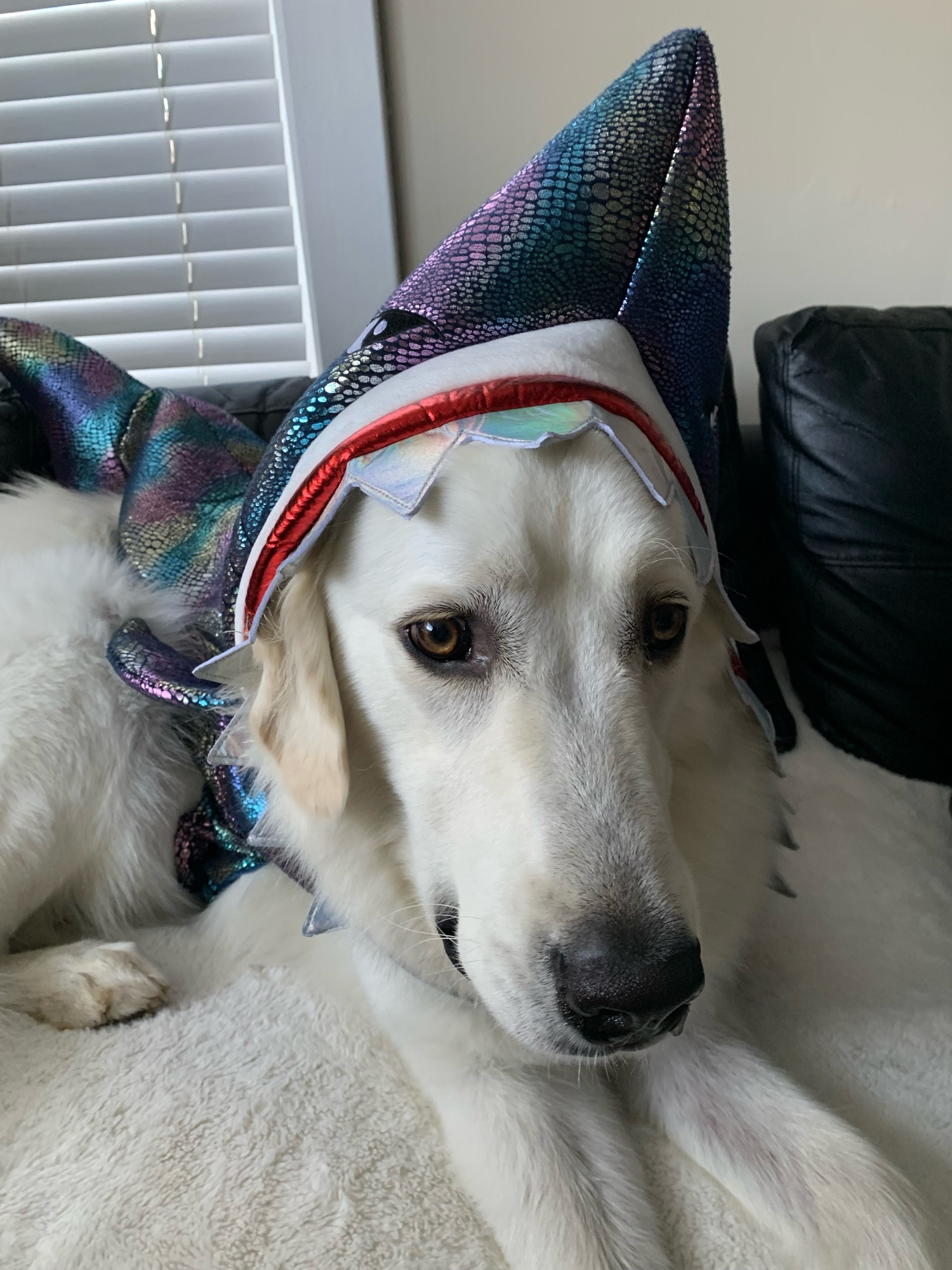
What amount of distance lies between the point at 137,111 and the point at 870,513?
1657 mm

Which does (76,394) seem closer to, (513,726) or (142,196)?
(142,196)

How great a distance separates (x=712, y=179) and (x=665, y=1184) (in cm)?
91

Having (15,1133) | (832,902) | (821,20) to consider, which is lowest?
(832,902)

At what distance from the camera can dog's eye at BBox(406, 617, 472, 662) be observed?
69 centimetres

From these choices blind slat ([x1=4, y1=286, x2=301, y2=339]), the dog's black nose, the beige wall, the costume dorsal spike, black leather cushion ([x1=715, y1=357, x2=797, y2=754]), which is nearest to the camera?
the dog's black nose

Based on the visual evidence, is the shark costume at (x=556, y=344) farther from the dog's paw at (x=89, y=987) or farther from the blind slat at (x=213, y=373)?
the blind slat at (x=213, y=373)

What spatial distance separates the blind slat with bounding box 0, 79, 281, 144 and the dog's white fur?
4.23 ft

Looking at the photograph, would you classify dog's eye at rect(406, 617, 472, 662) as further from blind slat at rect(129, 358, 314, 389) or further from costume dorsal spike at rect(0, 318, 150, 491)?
blind slat at rect(129, 358, 314, 389)

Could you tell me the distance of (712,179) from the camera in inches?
29.6

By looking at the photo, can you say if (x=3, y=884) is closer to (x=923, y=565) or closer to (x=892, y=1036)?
(x=892, y=1036)

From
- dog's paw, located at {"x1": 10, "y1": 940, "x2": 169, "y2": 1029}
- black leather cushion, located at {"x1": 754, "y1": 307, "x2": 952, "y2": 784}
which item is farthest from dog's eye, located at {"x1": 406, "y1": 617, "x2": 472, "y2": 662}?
black leather cushion, located at {"x1": 754, "y1": 307, "x2": 952, "y2": 784}

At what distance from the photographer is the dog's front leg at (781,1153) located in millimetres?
672

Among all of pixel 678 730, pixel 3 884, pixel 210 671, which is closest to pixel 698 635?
pixel 678 730

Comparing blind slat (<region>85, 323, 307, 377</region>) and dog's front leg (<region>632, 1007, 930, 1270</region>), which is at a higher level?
blind slat (<region>85, 323, 307, 377</region>)
